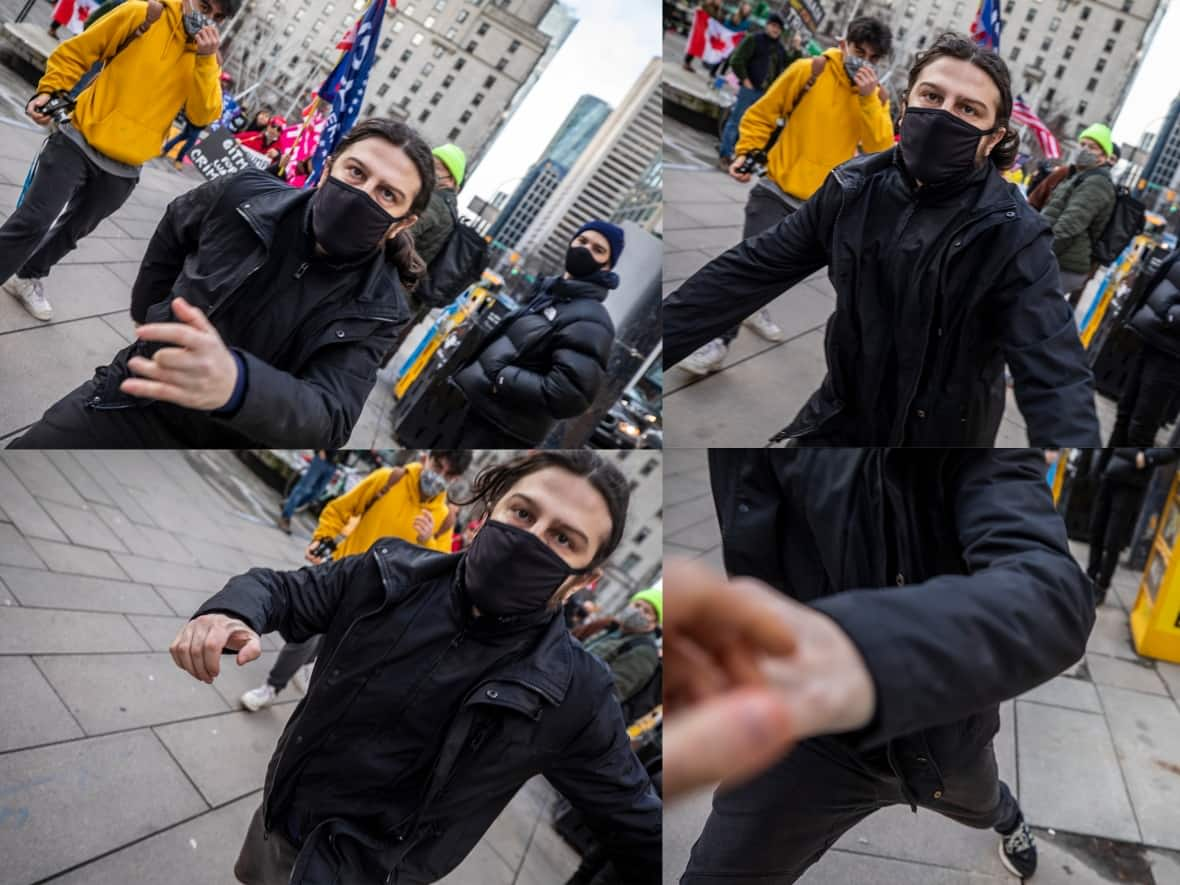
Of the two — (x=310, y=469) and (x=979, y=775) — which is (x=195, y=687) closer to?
(x=310, y=469)

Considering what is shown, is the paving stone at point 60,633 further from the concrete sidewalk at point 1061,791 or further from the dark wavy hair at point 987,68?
the dark wavy hair at point 987,68

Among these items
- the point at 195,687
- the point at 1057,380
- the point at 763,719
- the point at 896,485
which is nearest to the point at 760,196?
the point at 1057,380

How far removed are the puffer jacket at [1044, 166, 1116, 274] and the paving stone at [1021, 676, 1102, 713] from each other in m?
0.79

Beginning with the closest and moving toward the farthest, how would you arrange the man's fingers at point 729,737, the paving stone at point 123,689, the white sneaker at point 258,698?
the man's fingers at point 729,737
the paving stone at point 123,689
the white sneaker at point 258,698

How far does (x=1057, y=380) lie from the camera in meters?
1.34

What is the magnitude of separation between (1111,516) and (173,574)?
1.69 metres

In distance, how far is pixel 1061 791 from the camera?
1527 millimetres

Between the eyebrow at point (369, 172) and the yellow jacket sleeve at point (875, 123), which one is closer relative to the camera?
the eyebrow at point (369, 172)

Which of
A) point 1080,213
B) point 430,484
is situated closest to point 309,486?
point 430,484

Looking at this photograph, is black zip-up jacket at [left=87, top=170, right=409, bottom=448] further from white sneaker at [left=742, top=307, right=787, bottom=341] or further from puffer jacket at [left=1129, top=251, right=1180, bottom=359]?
puffer jacket at [left=1129, top=251, right=1180, bottom=359]

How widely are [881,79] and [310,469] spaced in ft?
3.88

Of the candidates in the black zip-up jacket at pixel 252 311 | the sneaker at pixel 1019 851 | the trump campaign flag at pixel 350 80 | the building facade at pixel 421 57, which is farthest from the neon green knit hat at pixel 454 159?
the sneaker at pixel 1019 851

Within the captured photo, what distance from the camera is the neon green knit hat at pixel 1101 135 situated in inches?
71.5

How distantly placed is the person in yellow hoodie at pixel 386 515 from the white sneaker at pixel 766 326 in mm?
658
